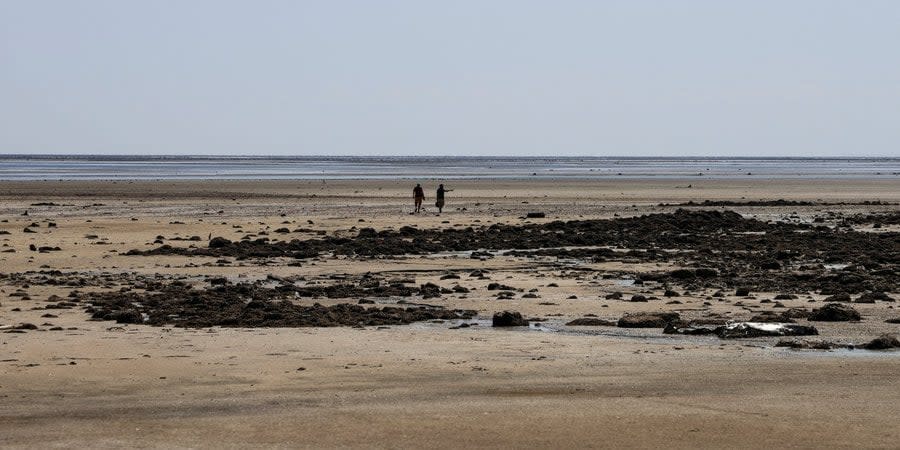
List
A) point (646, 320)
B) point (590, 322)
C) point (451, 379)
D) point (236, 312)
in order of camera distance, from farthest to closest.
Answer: point (236, 312)
point (590, 322)
point (646, 320)
point (451, 379)

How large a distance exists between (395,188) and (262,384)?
6410cm

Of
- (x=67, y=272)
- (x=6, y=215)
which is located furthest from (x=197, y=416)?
(x=6, y=215)

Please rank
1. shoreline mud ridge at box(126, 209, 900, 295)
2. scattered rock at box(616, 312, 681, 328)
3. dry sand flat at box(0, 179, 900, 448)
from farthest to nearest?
1. shoreline mud ridge at box(126, 209, 900, 295)
2. scattered rock at box(616, 312, 681, 328)
3. dry sand flat at box(0, 179, 900, 448)

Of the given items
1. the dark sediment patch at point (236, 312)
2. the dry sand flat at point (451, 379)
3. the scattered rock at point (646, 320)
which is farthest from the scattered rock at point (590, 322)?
the dark sediment patch at point (236, 312)

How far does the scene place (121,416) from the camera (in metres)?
9.73

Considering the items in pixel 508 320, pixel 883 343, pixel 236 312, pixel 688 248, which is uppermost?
pixel 883 343

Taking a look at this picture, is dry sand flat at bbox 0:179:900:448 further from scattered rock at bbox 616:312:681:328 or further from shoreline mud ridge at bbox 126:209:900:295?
shoreline mud ridge at bbox 126:209:900:295

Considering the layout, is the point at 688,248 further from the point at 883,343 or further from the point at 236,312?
the point at 883,343

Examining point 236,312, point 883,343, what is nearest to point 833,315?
point 883,343

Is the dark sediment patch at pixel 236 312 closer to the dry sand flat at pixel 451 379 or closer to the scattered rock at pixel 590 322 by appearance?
the dry sand flat at pixel 451 379

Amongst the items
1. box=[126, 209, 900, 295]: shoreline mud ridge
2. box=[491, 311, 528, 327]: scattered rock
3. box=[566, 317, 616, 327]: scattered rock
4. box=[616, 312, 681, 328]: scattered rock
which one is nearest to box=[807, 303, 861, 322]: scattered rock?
box=[616, 312, 681, 328]: scattered rock

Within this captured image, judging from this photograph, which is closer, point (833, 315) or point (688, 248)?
point (833, 315)

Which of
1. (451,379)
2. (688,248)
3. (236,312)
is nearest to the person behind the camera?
(451,379)

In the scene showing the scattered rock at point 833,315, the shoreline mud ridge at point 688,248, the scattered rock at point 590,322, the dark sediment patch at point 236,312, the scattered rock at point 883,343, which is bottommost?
the shoreline mud ridge at point 688,248
